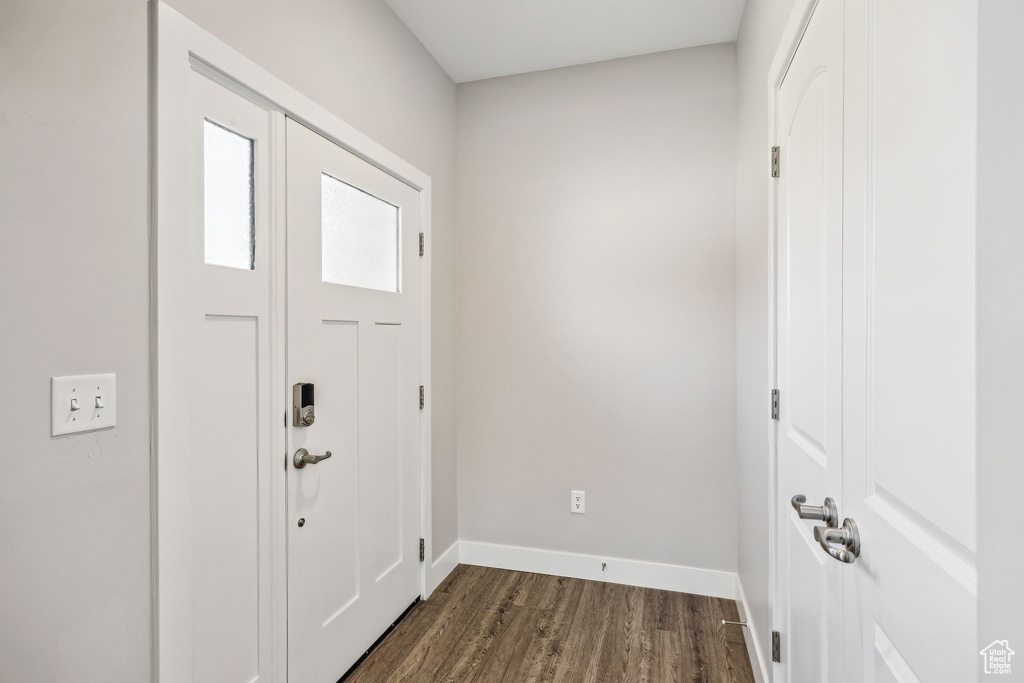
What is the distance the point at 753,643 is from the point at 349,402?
1784 mm

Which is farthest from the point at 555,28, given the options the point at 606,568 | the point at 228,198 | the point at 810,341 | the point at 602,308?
the point at 606,568

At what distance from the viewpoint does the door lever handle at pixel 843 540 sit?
2.86 ft

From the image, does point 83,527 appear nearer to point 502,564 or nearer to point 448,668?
point 448,668

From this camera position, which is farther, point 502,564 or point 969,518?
point 502,564

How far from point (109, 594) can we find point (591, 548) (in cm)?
211

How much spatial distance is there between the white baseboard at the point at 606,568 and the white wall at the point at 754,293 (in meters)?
0.21

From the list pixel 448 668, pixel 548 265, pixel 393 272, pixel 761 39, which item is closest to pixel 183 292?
pixel 393 272

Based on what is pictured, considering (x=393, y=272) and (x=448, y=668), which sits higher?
(x=393, y=272)

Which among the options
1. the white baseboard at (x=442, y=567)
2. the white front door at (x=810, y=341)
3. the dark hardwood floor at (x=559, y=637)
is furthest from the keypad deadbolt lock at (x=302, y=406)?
the white front door at (x=810, y=341)

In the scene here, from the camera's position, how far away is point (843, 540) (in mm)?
905

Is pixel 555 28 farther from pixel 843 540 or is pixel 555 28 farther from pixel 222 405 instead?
pixel 843 540

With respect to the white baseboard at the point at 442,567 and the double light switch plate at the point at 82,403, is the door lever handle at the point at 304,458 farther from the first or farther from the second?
the white baseboard at the point at 442,567

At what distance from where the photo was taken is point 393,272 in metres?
2.23

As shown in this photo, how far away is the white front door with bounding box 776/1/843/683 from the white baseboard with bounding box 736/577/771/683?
10.6 inches
